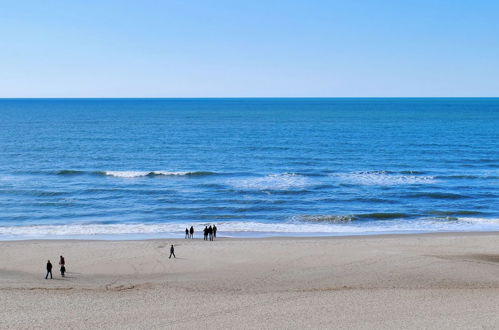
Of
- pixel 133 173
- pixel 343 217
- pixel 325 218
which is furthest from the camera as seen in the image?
pixel 133 173

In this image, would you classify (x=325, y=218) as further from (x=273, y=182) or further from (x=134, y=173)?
(x=134, y=173)

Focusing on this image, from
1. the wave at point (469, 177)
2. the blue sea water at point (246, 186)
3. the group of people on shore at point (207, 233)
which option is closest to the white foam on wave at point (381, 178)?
the blue sea water at point (246, 186)

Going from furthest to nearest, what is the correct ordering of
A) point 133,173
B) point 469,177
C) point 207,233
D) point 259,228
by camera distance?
1. point 133,173
2. point 469,177
3. point 259,228
4. point 207,233

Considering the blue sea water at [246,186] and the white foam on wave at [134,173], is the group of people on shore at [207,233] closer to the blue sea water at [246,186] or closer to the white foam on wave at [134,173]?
the blue sea water at [246,186]

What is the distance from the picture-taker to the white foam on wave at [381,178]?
176 feet

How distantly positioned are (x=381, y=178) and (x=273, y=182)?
37.9 ft

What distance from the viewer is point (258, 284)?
25.6 metres

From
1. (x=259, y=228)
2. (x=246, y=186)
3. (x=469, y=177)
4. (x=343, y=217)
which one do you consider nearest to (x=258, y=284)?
(x=259, y=228)

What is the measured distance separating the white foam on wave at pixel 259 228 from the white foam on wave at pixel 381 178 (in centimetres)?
1312

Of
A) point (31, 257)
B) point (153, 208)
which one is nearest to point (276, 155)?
point (153, 208)

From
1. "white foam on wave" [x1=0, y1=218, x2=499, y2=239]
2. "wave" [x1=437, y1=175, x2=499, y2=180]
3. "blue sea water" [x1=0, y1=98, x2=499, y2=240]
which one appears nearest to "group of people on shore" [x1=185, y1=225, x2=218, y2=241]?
"white foam on wave" [x1=0, y1=218, x2=499, y2=239]

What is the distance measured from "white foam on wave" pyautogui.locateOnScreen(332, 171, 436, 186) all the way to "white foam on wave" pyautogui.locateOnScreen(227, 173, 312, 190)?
14.5ft

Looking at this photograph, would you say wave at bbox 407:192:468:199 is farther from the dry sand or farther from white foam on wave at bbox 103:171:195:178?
white foam on wave at bbox 103:171:195:178

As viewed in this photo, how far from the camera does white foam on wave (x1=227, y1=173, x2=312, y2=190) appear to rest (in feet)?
167
